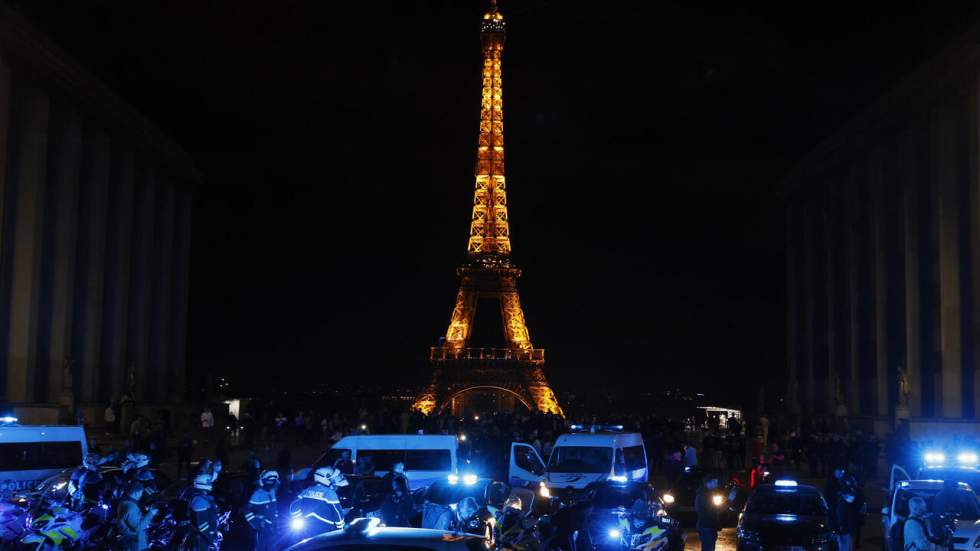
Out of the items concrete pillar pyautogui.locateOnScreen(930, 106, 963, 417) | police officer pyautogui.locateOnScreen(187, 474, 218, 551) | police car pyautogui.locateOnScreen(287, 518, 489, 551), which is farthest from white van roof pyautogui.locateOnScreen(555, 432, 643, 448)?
concrete pillar pyautogui.locateOnScreen(930, 106, 963, 417)

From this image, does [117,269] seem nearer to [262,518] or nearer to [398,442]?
[398,442]

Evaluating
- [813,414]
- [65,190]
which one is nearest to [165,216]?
[65,190]

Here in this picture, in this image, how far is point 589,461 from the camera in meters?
23.3

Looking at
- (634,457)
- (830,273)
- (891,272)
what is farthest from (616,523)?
(830,273)

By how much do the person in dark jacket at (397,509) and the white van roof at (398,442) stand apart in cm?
747

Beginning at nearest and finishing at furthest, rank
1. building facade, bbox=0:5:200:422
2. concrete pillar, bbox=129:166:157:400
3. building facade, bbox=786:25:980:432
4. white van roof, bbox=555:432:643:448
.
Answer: white van roof, bbox=555:432:643:448 → building facade, bbox=0:5:200:422 → building facade, bbox=786:25:980:432 → concrete pillar, bbox=129:166:157:400

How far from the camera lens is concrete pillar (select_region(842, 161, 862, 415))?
5244 cm

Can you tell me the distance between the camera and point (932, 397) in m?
45.9

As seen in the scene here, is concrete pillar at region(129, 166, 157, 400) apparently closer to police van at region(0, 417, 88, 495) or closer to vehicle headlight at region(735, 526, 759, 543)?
police van at region(0, 417, 88, 495)

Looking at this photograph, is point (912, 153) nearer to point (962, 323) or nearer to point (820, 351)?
point (962, 323)

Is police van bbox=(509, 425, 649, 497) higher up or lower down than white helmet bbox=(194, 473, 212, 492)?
lower down

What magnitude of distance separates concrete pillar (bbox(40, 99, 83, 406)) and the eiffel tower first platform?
1426 inches

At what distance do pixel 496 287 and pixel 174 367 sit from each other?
1267 inches

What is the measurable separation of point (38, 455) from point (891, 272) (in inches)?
1500
